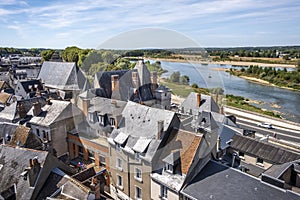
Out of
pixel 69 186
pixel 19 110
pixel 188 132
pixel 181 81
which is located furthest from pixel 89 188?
pixel 19 110

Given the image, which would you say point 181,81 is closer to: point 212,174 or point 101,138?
point 212,174

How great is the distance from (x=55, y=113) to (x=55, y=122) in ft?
3.37

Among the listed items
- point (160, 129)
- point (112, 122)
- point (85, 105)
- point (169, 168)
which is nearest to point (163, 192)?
point (169, 168)

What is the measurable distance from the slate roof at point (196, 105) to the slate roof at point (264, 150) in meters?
3.16

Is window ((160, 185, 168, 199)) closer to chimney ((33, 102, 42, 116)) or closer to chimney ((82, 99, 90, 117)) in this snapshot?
chimney ((82, 99, 90, 117))

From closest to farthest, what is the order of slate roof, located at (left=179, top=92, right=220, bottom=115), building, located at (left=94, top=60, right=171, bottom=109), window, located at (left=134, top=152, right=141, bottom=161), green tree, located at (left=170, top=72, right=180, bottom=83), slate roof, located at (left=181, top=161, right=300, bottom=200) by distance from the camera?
slate roof, located at (left=181, top=161, right=300, bottom=200) → green tree, located at (left=170, top=72, right=180, bottom=83) → window, located at (left=134, top=152, right=141, bottom=161) → building, located at (left=94, top=60, right=171, bottom=109) → slate roof, located at (left=179, top=92, right=220, bottom=115)

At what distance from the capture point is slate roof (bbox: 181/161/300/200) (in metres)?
10.8

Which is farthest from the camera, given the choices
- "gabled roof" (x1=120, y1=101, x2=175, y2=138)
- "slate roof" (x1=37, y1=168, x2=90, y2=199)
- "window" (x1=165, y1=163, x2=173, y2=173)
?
"gabled roof" (x1=120, y1=101, x2=175, y2=138)

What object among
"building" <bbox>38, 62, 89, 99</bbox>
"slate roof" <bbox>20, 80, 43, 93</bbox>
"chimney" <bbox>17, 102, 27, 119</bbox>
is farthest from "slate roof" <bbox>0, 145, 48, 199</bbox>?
"slate roof" <bbox>20, 80, 43, 93</bbox>

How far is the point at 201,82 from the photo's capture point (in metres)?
11.7

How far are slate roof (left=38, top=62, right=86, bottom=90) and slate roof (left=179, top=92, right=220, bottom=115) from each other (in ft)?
63.1

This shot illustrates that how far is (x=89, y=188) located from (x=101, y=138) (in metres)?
8.17

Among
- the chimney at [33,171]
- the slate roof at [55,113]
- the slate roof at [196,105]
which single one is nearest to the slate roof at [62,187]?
the chimney at [33,171]

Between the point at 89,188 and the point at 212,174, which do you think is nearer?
the point at 89,188
